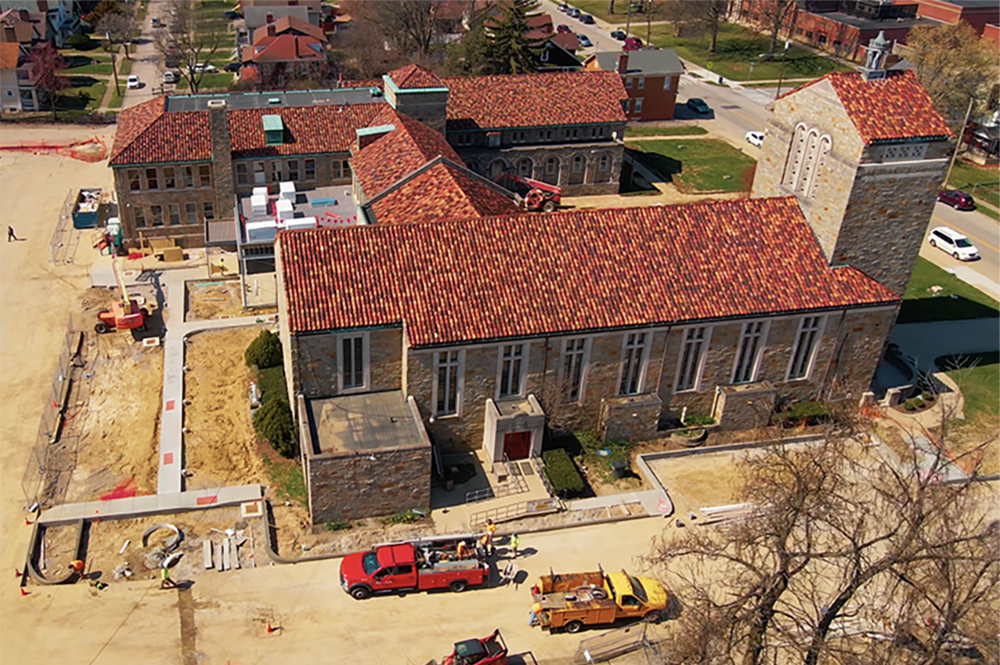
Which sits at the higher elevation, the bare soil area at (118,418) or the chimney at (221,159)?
the chimney at (221,159)

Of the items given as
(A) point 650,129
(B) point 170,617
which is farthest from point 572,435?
(A) point 650,129

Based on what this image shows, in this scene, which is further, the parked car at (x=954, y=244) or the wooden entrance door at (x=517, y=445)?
the parked car at (x=954, y=244)

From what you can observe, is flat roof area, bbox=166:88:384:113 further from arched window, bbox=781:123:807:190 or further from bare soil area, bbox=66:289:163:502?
arched window, bbox=781:123:807:190

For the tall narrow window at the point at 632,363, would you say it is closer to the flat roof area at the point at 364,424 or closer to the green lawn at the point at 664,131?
the flat roof area at the point at 364,424

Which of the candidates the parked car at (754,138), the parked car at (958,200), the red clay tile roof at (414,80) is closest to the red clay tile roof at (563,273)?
the red clay tile roof at (414,80)

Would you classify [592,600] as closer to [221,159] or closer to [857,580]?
[857,580]
